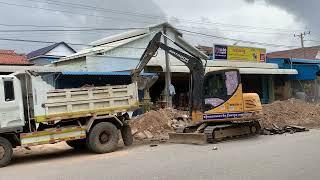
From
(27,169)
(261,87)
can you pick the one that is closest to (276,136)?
(27,169)

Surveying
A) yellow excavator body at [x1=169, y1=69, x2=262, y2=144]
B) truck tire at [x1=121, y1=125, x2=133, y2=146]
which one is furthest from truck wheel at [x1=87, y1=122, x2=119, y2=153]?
yellow excavator body at [x1=169, y1=69, x2=262, y2=144]

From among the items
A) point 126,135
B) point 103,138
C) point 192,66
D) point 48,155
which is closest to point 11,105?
point 48,155

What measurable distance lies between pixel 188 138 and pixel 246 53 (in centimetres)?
2257

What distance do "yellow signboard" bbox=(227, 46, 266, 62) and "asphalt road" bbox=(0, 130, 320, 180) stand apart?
20.3m

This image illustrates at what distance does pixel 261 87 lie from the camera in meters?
42.2

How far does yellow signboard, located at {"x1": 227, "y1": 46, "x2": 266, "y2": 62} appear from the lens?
128 ft

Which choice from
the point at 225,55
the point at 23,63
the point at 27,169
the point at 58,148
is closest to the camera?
the point at 27,169

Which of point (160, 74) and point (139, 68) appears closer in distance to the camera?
point (139, 68)

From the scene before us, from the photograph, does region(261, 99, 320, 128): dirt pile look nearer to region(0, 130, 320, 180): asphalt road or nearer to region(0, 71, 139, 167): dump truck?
region(0, 130, 320, 180): asphalt road

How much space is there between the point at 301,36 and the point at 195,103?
63.2 metres

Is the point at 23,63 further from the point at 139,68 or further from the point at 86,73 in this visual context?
the point at 139,68

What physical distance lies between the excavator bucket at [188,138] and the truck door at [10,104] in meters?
6.59

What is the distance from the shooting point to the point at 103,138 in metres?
17.3

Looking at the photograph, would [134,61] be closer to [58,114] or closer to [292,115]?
[292,115]
